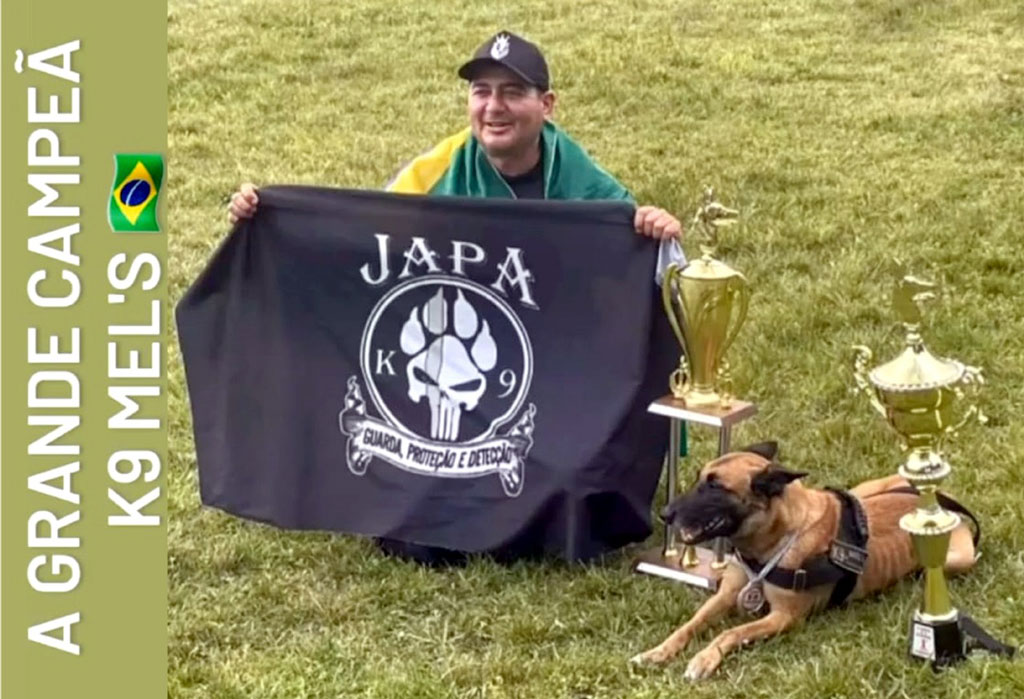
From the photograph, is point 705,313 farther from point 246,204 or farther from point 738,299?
point 246,204

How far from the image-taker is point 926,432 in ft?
11.2

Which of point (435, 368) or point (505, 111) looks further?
point (505, 111)

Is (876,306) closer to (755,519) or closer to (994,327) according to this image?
(994,327)

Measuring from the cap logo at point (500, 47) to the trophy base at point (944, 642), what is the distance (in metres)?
1.82

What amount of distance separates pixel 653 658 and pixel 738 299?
2.91 ft

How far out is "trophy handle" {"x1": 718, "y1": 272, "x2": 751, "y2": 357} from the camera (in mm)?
3928

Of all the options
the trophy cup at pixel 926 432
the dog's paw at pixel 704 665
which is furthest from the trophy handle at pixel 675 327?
the dog's paw at pixel 704 665

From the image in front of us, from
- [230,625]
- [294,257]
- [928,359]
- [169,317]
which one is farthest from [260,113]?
[928,359]

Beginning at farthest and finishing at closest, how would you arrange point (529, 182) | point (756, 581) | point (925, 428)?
point (529, 182) → point (756, 581) → point (925, 428)

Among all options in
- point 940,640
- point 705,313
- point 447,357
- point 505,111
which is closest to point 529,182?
point 505,111

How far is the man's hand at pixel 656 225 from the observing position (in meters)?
4.03

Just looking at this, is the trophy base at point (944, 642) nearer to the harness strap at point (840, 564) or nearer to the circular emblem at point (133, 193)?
the harness strap at point (840, 564)

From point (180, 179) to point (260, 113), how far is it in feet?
4.72

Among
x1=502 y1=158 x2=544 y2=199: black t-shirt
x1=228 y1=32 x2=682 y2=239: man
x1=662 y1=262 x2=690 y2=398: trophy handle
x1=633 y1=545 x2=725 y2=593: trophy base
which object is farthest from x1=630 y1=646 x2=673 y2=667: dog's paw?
x1=502 y1=158 x2=544 y2=199: black t-shirt
